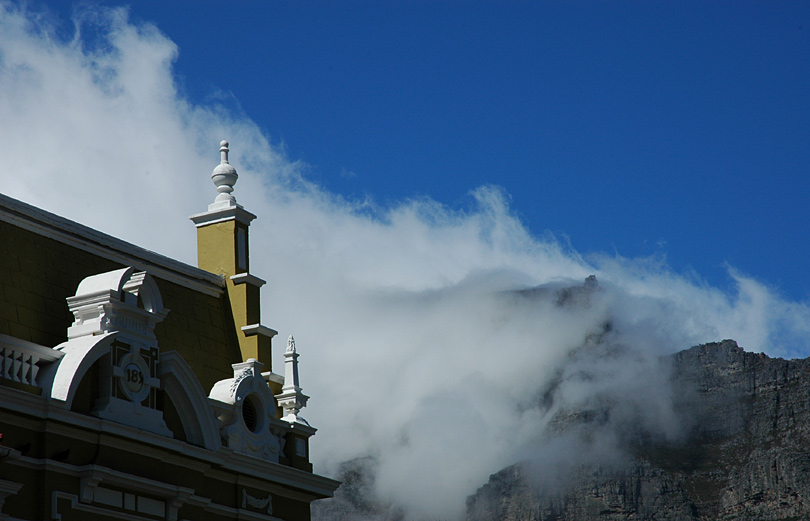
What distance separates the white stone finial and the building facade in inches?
8.0

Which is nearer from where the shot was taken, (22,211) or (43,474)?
(43,474)

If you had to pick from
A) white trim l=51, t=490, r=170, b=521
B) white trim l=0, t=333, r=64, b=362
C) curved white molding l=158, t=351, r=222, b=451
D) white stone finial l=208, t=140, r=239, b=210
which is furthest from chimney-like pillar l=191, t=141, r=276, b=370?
white trim l=0, t=333, r=64, b=362

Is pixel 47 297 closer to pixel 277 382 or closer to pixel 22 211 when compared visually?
pixel 22 211

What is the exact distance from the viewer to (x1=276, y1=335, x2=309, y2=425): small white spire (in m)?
30.4

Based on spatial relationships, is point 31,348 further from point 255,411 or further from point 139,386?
point 255,411

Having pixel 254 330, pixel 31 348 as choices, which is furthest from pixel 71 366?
pixel 254 330

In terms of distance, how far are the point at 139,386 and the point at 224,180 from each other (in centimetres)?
885

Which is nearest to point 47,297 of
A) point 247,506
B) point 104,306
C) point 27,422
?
point 104,306

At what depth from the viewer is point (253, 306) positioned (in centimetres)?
3130

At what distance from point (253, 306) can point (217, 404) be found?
4578mm

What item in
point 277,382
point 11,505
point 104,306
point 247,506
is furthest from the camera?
point 277,382

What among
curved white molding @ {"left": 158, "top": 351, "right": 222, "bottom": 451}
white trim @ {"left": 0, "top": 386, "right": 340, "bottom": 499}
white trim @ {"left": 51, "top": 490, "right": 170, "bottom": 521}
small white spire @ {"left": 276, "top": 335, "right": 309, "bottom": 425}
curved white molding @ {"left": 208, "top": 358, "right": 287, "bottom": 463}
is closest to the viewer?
white trim @ {"left": 0, "top": 386, "right": 340, "bottom": 499}

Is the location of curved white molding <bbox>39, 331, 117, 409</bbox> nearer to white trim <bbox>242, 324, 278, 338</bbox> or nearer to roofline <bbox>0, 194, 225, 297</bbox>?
roofline <bbox>0, 194, 225, 297</bbox>

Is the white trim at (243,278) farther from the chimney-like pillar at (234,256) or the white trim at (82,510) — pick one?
the white trim at (82,510)
